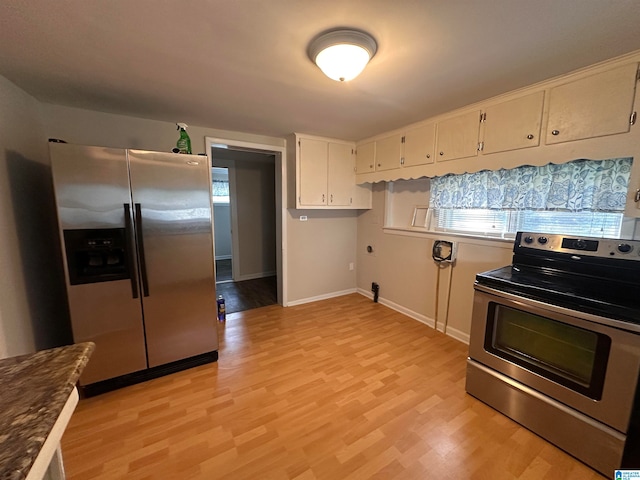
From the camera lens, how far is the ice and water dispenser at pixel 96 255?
1.88 metres

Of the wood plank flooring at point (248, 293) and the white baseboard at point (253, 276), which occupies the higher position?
the white baseboard at point (253, 276)

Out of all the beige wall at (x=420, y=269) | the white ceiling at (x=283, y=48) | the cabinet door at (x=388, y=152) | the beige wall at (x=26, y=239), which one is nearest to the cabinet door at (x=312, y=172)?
A: the cabinet door at (x=388, y=152)

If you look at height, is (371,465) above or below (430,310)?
below

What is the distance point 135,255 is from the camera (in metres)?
2.04

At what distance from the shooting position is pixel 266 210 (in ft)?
17.5

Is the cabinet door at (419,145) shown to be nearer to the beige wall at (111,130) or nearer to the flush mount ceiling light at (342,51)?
the flush mount ceiling light at (342,51)

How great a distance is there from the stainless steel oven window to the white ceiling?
1581 millimetres

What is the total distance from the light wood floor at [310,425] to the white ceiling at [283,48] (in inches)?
91.6

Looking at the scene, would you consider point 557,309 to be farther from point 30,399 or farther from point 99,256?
point 99,256

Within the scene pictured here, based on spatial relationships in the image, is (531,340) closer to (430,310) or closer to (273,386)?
(430,310)

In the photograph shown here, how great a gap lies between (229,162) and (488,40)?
4.26 meters

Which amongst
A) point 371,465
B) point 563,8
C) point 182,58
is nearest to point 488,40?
point 563,8

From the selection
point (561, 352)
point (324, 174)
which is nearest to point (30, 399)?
point (561, 352)

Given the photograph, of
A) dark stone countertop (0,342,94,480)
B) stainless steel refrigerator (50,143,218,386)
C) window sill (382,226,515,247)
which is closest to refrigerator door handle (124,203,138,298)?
stainless steel refrigerator (50,143,218,386)
